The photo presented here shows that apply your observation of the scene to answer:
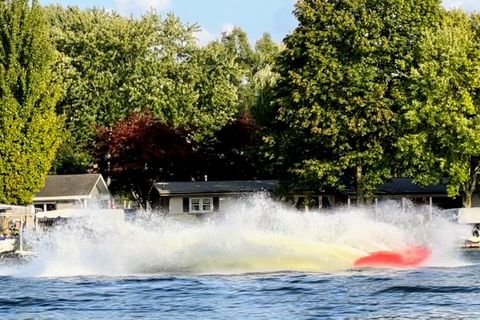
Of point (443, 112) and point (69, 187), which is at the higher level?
point (443, 112)

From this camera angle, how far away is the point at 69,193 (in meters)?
77.2

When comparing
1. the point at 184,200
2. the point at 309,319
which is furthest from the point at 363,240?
the point at 184,200

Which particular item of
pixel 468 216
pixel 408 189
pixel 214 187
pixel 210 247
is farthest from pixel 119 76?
pixel 210 247

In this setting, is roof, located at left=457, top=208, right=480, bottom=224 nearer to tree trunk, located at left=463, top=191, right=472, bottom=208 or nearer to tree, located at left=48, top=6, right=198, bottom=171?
tree trunk, located at left=463, top=191, right=472, bottom=208

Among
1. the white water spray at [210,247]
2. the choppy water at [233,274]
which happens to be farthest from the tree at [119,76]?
the white water spray at [210,247]

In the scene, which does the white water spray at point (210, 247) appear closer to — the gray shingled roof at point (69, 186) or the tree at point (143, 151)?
the gray shingled roof at point (69, 186)

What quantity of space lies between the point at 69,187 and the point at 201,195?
11.2m

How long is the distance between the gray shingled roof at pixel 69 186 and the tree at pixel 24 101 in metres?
4.93

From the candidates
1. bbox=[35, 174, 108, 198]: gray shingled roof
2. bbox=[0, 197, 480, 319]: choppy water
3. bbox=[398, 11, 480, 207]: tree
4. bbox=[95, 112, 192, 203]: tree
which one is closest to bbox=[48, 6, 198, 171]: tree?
bbox=[95, 112, 192, 203]: tree

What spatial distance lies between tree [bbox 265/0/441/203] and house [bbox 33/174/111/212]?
63.4 ft

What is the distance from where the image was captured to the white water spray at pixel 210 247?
3288 centimetres

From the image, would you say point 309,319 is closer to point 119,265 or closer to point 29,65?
point 119,265

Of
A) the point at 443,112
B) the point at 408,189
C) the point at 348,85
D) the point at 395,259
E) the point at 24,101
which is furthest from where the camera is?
the point at 408,189

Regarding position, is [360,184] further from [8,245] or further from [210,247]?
[210,247]
